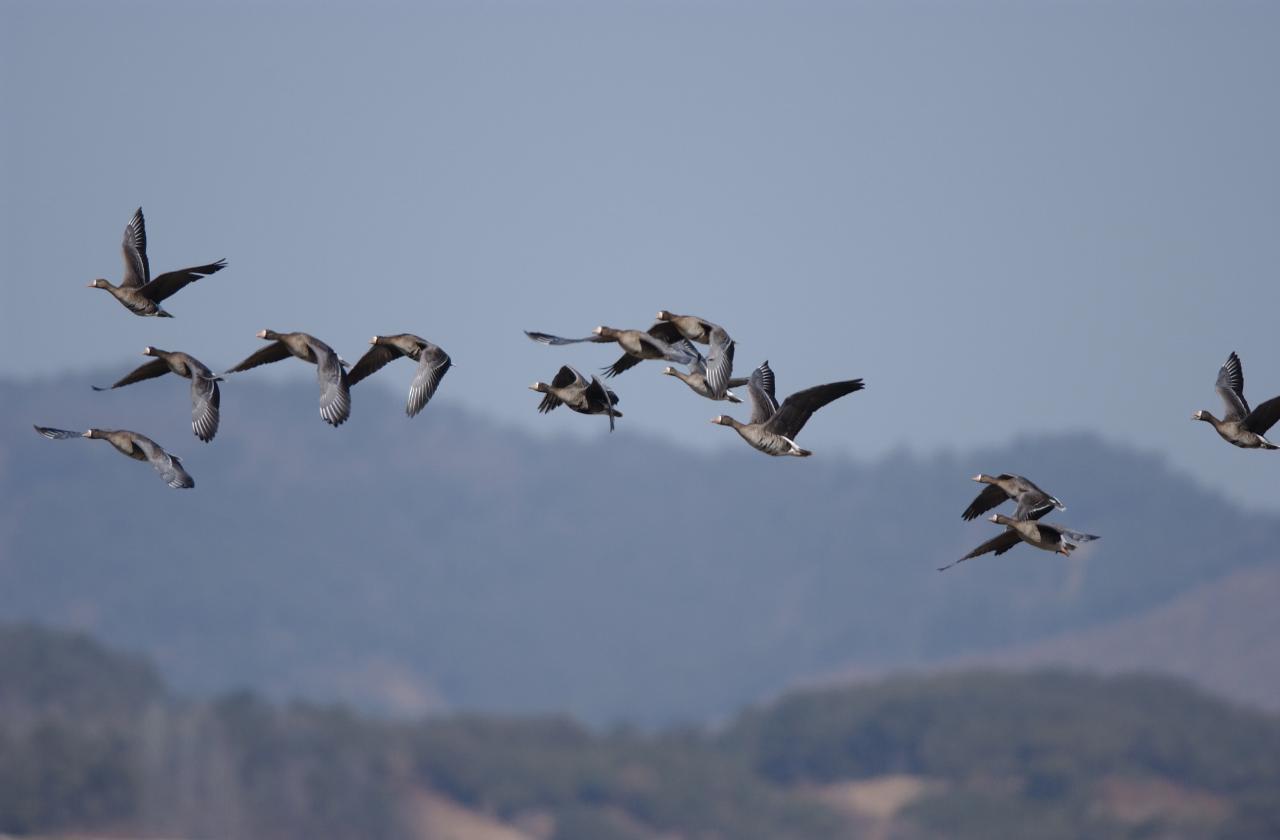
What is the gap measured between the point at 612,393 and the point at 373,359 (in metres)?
3.37

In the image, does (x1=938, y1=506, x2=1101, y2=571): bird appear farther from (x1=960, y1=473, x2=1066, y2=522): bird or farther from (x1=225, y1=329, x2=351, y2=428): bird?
(x1=225, y1=329, x2=351, y2=428): bird

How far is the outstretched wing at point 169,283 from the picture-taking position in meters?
28.0

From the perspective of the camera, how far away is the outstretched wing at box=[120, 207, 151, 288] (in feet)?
96.1

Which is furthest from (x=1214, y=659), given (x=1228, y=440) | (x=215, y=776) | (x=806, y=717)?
(x=1228, y=440)

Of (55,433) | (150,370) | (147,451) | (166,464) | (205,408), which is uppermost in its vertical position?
(150,370)

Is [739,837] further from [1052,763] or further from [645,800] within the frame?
[1052,763]

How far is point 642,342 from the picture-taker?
28.4 metres

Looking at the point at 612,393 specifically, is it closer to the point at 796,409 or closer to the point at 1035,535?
the point at 796,409

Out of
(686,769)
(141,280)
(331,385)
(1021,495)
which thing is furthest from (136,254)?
(686,769)

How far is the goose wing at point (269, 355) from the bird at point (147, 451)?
4.89 ft

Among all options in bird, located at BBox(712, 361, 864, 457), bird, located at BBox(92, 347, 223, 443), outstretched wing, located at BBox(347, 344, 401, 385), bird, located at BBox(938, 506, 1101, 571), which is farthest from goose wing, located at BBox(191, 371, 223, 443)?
bird, located at BBox(938, 506, 1101, 571)

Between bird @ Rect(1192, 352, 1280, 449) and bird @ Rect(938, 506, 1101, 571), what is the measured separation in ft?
9.42

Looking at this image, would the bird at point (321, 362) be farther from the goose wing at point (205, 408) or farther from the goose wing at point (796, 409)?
the goose wing at point (796, 409)

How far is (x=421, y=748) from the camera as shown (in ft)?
415
